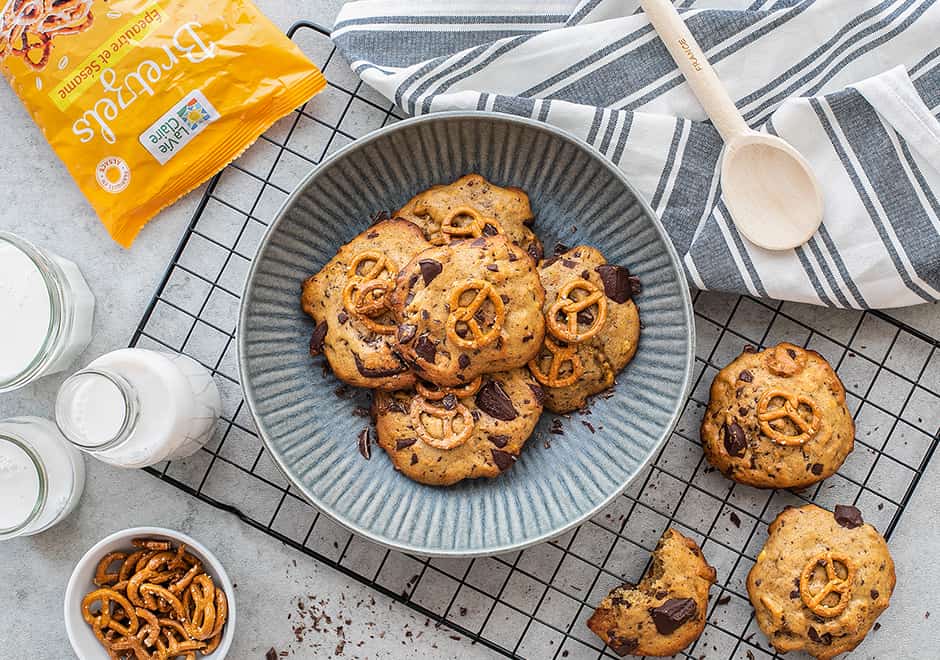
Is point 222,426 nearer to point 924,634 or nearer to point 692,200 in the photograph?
point 692,200

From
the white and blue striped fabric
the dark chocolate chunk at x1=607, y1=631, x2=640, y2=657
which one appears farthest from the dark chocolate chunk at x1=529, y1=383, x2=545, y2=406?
the dark chocolate chunk at x1=607, y1=631, x2=640, y2=657

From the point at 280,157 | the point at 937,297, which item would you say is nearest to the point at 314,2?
the point at 280,157

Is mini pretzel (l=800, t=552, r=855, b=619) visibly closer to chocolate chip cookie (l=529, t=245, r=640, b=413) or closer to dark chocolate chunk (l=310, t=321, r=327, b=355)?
chocolate chip cookie (l=529, t=245, r=640, b=413)

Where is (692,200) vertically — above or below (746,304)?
above

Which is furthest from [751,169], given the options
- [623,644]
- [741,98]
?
[623,644]

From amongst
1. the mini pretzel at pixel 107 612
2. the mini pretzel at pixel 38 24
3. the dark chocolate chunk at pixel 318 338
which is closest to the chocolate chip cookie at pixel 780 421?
the dark chocolate chunk at pixel 318 338

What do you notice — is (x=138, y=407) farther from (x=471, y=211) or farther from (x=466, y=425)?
(x=471, y=211)

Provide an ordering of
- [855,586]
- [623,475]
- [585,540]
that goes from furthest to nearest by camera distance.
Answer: [585,540]
[855,586]
[623,475]

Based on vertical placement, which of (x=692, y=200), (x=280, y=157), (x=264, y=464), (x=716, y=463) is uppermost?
(x=692, y=200)
